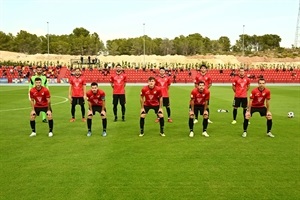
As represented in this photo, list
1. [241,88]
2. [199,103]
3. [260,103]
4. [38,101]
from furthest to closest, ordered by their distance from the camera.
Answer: [241,88]
[199,103]
[260,103]
[38,101]

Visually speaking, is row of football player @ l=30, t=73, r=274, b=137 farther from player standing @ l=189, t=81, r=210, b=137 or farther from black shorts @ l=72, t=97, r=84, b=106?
black shorts @ l=72, t=97, r=84, b=106

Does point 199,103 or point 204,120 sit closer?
point 204,120

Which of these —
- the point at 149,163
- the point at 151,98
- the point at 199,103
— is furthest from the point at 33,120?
the point at 199,103

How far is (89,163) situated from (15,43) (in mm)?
120009

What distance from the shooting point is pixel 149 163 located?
7656mm

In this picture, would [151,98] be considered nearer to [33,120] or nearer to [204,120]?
[204,120]

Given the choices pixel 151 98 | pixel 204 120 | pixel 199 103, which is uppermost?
pixel 151 98

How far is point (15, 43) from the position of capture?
117000 mm

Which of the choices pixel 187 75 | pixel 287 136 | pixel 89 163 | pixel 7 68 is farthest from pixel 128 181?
pixel 7 68

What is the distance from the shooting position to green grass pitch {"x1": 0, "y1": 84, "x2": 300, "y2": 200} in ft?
19.5

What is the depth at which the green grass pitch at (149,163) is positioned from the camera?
235 inches

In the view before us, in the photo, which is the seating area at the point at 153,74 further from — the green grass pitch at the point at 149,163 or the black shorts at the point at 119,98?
the green grass pitch at the point at 149,163

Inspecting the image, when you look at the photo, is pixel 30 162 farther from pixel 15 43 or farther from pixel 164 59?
pixel 15 43

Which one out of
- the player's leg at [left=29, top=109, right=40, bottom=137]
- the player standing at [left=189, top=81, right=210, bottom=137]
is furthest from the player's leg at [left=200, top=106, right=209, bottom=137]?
the player's leg at [left=29, top=109, right=40, bottom=137]
